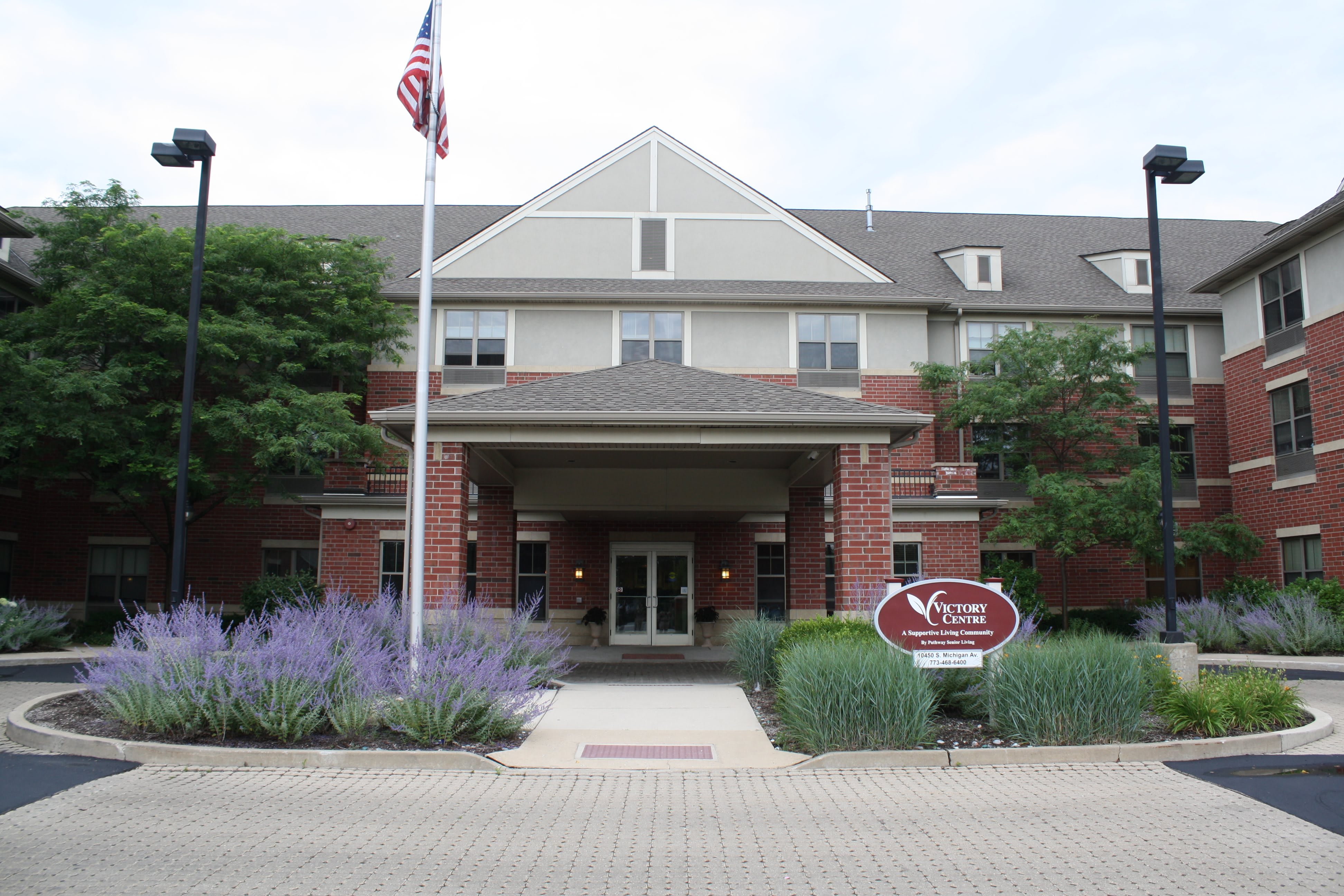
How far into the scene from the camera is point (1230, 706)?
358 inches

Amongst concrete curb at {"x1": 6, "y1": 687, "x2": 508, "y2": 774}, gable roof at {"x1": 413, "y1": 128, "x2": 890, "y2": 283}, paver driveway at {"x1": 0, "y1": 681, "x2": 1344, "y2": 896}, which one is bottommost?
paver driveway at {"x1": 0, "y1": 681, "x2": 1344, "y2": 896}

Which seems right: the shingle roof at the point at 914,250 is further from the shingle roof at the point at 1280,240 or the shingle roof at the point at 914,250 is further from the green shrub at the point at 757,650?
the green shrub at the point at 757,650

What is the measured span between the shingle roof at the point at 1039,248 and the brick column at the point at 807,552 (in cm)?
1030

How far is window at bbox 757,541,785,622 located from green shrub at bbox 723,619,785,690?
10.2 metres

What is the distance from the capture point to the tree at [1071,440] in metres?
22.3

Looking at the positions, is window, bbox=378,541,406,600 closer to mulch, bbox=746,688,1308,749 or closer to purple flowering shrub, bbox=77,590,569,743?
purple flowering shrub, bbox=77,590,569,743

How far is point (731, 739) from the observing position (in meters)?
9.26

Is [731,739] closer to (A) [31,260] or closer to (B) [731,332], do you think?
(B) [731,332]

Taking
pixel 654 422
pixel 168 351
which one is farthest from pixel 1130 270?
pixel 168 351

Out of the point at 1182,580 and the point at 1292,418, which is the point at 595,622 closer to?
the point at 1182,580

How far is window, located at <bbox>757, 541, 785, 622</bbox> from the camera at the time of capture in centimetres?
2369

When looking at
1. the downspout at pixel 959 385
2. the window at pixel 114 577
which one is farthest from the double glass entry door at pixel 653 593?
the window at pixel 114 577

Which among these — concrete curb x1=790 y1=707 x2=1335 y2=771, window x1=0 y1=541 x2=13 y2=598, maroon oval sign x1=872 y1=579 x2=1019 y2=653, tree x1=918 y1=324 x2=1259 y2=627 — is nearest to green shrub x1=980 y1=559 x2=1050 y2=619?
tree x1=918 y1=324 x2=1259 y2=627

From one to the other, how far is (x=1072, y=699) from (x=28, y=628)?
1917 centimetres
